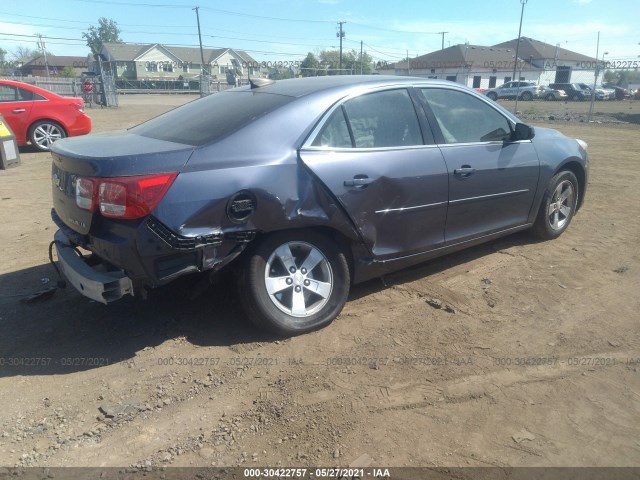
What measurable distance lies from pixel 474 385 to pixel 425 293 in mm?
1257

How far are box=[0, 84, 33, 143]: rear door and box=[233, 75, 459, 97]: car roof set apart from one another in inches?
337

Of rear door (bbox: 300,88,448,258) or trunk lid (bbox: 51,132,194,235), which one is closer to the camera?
trunk lid (bbox: 51,132,194,235)

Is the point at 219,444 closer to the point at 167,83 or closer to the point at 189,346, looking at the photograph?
the point at 189,346

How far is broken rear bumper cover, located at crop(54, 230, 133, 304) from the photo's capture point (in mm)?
2895

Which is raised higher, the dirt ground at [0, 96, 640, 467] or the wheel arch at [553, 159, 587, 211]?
the wheel arch at [553, 159, 587, 211]

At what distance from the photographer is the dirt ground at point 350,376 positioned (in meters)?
2.46

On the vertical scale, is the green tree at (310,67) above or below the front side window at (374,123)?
above

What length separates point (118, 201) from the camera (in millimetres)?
2809

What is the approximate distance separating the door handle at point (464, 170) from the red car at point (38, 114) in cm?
953

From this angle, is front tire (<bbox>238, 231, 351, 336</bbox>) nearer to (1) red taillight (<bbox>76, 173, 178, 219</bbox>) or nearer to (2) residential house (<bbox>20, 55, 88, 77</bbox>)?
(1) red taillight (<bbox>76, 173, 178, 219</bbox>)

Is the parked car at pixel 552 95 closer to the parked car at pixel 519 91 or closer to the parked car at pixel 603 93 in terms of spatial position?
the parked car at pixel 519 91

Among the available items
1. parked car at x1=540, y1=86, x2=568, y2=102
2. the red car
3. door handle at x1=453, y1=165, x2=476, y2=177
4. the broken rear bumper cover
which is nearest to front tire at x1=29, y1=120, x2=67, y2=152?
the red car

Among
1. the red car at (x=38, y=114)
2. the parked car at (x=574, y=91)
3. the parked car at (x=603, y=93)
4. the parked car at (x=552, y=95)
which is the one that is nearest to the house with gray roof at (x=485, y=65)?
the parked car at (x=603, y=93)

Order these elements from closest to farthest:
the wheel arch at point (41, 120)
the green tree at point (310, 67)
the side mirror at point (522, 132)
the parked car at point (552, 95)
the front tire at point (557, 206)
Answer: the side mirror at point (522, 132), the front tire at point (557, 206), the wheel arch at point (41, 120), the green tree at point (310, 67), the parked car at point (552, 95)
